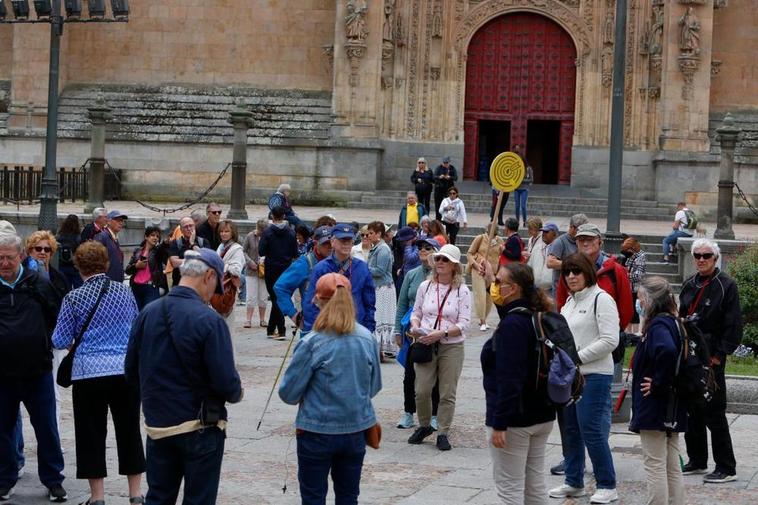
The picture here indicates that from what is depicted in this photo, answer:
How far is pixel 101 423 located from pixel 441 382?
341 cm

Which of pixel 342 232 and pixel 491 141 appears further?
Answer: pixel 491 141

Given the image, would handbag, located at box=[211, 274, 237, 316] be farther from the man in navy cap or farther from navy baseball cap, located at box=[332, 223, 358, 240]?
the man in navy cap

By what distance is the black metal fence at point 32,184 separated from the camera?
1244 inches

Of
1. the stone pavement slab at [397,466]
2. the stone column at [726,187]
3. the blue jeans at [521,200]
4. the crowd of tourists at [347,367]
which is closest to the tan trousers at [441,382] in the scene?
the crowd of tourists at [347,367]

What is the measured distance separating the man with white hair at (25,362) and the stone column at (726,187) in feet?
59.6

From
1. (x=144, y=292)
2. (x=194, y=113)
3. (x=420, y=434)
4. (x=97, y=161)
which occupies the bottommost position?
(x=420, y=434)

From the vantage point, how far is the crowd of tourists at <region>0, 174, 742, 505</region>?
7.78 metres

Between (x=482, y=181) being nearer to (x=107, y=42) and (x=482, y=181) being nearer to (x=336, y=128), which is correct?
(x=336, y=128)

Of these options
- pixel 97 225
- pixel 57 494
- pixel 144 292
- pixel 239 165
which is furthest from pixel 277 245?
pixel 239 165

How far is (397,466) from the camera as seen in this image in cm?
1117

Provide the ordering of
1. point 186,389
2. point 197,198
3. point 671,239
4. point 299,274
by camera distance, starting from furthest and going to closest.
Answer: point 197,198 < point 671,239 < point 299,274 < point 186,389

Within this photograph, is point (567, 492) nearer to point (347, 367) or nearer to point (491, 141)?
point (347, 367)

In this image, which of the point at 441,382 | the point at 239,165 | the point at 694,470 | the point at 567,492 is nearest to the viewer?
the point at 567,492

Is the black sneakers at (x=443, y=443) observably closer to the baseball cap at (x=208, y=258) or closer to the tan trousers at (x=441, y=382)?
the tan trousers at (x=441, y=382)
